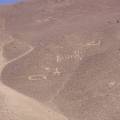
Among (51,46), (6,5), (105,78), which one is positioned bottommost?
(6,5)

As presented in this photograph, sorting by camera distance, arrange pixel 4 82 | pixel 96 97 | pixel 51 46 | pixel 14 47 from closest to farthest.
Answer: pixel 96 97, pixel 4 82, pixel 51 46, pixel 14 47

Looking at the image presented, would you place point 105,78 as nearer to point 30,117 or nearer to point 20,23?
point 30,117

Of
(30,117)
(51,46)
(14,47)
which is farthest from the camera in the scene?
(14,47)

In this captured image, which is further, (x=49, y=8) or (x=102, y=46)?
(x=49, y=8)

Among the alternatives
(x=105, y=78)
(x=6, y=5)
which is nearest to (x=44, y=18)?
(x=6, y=5)

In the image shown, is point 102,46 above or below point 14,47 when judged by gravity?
above

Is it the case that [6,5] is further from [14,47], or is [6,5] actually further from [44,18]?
[14,47]
